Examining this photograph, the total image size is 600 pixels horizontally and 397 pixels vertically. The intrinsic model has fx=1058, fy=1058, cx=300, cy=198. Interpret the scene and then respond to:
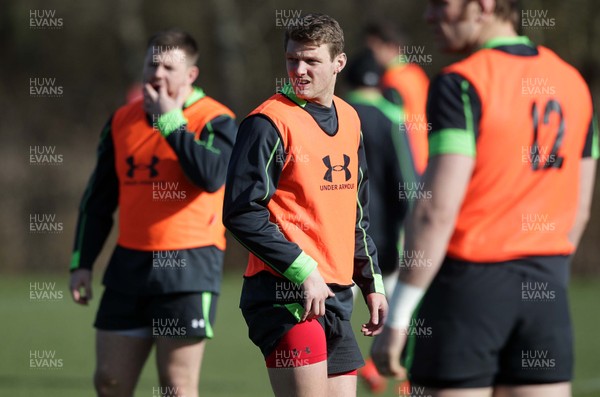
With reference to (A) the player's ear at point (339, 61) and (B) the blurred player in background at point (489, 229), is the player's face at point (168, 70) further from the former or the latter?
(B) the blurred player in background at point (489, 229)

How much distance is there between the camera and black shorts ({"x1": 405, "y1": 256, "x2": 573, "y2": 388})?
3.39 metres

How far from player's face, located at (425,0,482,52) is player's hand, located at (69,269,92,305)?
2.84 m

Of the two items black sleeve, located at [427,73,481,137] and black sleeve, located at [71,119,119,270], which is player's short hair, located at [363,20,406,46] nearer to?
black sleeve, located at [71,119,119,270]

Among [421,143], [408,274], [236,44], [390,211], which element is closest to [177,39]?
[408,274]

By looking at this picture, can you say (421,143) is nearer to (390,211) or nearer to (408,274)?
(390,211)

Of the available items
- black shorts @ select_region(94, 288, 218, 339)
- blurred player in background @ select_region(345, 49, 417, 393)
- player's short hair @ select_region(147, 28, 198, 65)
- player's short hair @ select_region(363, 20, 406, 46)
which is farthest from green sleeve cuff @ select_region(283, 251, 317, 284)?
player's short hair @ select_region(363, 20, 406, 46)

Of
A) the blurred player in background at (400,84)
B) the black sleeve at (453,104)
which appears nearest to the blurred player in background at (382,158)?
the blurred player in background at (400,84)

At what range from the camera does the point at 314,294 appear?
3975mm

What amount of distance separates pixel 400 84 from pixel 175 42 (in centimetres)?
399

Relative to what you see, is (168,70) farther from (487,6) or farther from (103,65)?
(103,65)

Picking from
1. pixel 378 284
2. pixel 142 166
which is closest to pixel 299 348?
pixel 378 284

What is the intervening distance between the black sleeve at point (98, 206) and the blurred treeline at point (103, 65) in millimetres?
11449

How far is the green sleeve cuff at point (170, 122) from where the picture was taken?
527cm

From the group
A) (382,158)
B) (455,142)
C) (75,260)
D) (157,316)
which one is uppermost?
(455,142)
